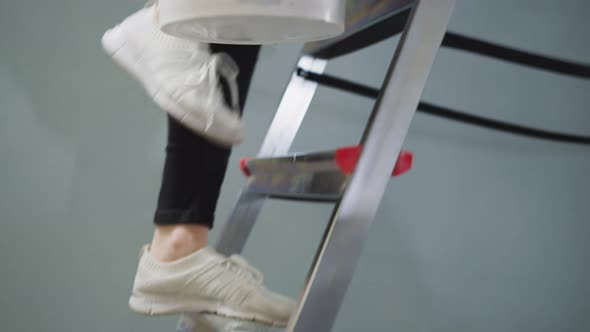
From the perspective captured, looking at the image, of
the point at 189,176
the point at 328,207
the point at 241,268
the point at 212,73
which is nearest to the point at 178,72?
the point at 212,73

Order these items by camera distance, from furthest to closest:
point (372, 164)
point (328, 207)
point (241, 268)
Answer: point (328, 207)
point (241, 268)
point (372, 164)

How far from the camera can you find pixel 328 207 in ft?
5.08

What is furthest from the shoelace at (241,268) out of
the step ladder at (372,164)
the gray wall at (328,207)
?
the gray wall at (328,207)

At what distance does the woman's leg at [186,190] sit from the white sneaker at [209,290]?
0.09 ft

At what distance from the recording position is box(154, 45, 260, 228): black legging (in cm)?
74

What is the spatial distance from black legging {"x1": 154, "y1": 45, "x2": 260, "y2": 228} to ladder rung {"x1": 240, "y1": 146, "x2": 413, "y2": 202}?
121 millimetres

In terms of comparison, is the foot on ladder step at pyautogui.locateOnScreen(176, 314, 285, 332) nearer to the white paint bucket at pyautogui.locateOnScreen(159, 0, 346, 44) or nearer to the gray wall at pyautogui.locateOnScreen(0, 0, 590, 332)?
the white paint bucket at pyautogui.locateOnScreen(159, 0, 346, 44)

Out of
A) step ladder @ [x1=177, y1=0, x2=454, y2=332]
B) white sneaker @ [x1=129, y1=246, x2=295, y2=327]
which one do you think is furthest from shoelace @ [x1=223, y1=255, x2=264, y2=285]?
step ladder @ [x1=177, y1=0, x2=454, y2=332]

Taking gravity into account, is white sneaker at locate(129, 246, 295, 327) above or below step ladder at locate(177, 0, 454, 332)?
below

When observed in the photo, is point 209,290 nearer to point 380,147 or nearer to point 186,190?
point 186,190

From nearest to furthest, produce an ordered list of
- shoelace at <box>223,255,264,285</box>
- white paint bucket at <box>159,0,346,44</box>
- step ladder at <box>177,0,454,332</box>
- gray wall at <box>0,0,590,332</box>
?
white paint bucket at <box>159,0,346,44</box> → step ladder at <box>177,0,454,332</box> → shoelace at <box>223,255,264,285</box> → gray wall at <box>0,0,590,332</box>

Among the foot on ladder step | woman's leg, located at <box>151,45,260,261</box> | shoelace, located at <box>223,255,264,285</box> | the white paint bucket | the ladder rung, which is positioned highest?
the white paint bucket

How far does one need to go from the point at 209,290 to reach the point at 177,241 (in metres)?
0.08

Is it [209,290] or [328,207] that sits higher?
[328,207]
